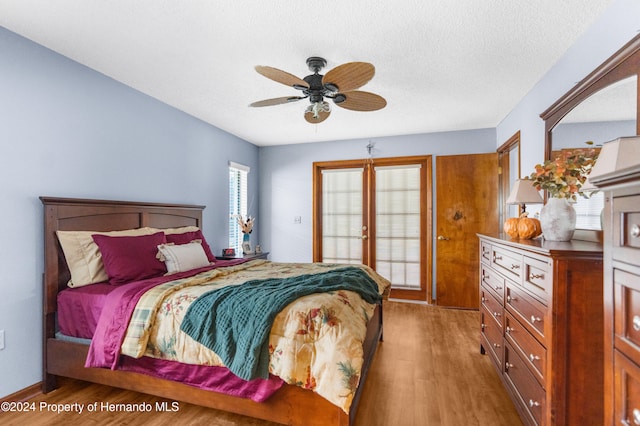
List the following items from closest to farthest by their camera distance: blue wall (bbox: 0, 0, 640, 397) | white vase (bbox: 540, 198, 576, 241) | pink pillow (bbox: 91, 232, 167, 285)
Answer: white vase (bbox: 540, 198, 576, 241)
blue wall (bbox: 0, 0, 640, 397)
pink pillow (bbox: 91, 232, 167, 285)

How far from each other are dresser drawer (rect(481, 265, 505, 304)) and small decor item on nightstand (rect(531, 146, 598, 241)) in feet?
1.56

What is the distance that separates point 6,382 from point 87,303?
0.71m

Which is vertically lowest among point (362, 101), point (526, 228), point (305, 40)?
point (526, 228)

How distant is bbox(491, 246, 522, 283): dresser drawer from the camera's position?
1887 mm

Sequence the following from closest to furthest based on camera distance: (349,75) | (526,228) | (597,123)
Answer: (597,123)
(349,75)
(526,228)

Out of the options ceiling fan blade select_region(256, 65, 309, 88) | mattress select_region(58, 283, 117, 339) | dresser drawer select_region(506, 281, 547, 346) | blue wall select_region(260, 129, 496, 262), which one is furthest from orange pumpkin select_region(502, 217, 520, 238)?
mattress select_region(58, 283, 117, 339)

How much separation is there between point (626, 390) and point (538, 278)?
2.72 ft

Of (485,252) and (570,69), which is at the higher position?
(570,69)

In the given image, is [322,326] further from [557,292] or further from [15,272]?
[15,272]

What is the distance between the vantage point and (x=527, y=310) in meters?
1.73

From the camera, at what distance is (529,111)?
302 centimetres

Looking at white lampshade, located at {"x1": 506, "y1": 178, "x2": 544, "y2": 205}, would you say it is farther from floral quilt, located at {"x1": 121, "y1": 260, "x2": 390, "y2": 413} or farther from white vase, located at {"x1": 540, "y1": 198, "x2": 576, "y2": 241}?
floral quilt, located at {"x1": 121, "y1": 260, "x2": 390, "y2": 413}

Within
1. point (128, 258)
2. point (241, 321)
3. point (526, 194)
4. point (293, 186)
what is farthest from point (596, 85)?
point (293, 186)

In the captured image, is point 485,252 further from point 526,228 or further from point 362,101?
point 362,101
